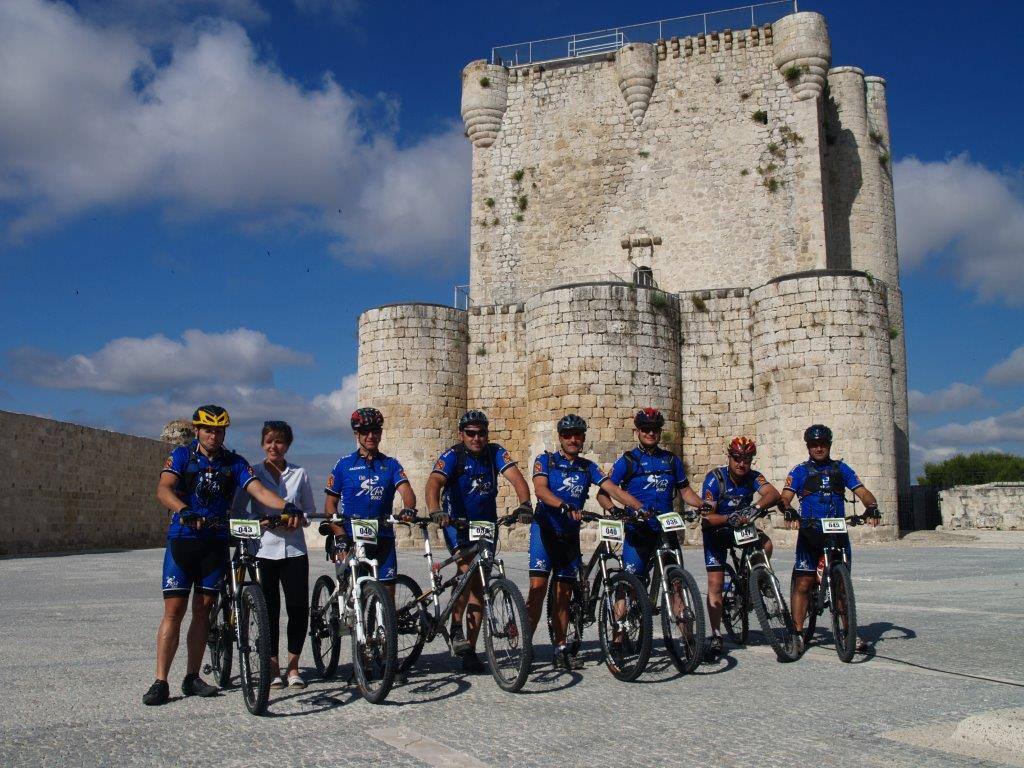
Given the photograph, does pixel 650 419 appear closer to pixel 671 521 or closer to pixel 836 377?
pixel 671 521

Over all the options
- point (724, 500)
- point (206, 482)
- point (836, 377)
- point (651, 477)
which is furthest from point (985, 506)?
point (206, 482)

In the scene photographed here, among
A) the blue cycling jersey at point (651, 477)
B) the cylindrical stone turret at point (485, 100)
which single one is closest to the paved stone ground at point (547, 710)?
the blue cycling jersey at point (651, 477)

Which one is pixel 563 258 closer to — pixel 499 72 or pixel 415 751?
pixel 499 72

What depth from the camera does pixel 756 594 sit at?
6312 mm

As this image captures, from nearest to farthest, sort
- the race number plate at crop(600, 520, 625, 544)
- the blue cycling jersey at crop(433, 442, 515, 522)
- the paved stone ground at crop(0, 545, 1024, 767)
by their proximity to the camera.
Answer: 1. the paved stone ground at crop(0, 545, 1024, 767)
2. the race number plate at crop(600, 520, 625, 544)
3. the blue cycling jersey at crop(433, 442, 515, 522)

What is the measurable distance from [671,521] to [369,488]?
6.44ft

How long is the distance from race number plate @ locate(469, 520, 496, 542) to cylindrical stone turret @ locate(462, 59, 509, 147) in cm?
2442

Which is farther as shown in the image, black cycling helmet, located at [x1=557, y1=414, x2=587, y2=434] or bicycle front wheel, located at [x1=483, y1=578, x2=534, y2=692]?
black cycling helmet, located at [x1=557, y1=414, x2=587, y2=434]

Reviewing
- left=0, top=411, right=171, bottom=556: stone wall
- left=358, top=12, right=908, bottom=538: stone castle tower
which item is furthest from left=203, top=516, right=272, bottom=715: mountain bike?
left=0, top=411, right=171, bottom=556: stone wall

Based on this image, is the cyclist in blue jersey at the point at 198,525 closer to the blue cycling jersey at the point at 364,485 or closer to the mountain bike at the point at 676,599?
the blue cycling jersey at the point at 364,485

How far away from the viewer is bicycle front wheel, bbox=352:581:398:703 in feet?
16.8

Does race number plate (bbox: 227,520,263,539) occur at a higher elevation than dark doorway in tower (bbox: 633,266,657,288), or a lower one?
lower

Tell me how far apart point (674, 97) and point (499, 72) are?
552 cm

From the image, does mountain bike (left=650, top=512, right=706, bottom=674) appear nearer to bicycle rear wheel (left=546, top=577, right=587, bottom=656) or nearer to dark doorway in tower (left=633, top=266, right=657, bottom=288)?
bicycle rear wheel (left=546, top=577, right=587, bottom=656)
